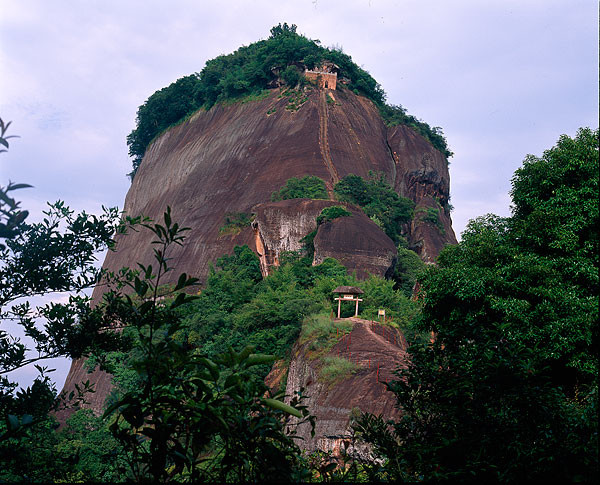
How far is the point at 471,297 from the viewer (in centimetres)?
1056

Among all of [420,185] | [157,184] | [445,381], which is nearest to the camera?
[445,381]

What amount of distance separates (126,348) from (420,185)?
113ft

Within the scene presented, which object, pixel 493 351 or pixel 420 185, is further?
pixel 420 185

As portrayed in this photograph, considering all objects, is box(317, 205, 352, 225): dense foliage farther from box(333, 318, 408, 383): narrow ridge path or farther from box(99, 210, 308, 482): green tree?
box(99, 210, 308, 482): green tree

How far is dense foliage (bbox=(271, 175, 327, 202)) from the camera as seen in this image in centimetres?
2861

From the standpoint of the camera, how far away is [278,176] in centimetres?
3209

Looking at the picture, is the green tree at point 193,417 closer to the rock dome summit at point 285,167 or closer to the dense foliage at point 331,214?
the rock dome summit at point 285,167

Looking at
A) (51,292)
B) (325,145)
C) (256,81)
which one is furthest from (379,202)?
(51,292)

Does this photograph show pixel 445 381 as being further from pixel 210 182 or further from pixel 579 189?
pixel 210 182

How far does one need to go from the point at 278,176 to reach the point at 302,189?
3.30m

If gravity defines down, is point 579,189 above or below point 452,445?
above

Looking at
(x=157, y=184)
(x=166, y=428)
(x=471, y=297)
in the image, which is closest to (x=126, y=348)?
(x=166, y=428)

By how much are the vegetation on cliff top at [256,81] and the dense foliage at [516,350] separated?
2890 centimetres

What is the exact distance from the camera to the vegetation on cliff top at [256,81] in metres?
38.0
